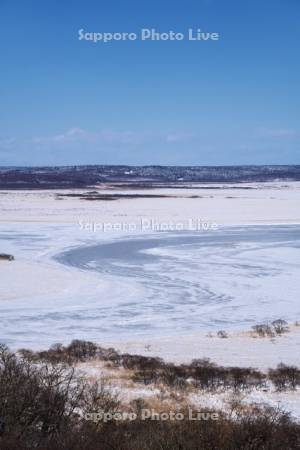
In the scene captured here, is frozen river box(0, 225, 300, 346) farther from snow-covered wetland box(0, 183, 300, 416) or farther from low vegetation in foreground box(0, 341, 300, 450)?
low vegetation in foreground box(0, 341, 300, 450)

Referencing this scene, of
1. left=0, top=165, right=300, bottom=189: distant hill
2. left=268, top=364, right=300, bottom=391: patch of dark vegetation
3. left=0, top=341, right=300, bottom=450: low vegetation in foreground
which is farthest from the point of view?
left=0, top=165, right=300, bottom=189: distant hill

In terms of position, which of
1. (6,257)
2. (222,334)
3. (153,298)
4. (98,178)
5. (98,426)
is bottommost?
(222,334)

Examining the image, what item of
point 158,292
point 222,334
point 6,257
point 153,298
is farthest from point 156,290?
point 6,257

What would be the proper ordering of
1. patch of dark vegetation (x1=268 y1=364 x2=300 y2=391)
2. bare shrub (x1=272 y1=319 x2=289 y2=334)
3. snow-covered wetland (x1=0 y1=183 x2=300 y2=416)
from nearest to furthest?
1. patch of dark vegetation (x1=268 y1=364 x2=300 y2=391)
2. snow-covered wetland (x1=0 y1=183 x2=300 y2=416)
3. bare shrub (x1=272 y1=319 x2=289 y2=334)

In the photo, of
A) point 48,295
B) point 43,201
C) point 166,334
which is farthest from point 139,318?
point 43,201

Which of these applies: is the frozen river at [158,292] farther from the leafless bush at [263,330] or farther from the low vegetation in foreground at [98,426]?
the low vegetation in foreground at [98,426]

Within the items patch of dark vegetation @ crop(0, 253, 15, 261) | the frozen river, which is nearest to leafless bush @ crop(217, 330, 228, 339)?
the frozen river

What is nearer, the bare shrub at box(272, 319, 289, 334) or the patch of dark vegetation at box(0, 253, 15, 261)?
the bare shrub at box(272, 319, 289, 334)

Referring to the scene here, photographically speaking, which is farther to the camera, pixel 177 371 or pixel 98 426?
pixel 177 371

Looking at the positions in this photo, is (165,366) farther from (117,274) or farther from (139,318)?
(117,274)

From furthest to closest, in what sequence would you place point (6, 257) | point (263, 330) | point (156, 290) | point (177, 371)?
point (6, 257)
point (156, 290)
point (263, 330)
point (177, 371)

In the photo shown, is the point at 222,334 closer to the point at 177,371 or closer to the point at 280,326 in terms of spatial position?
the point at 280,326
